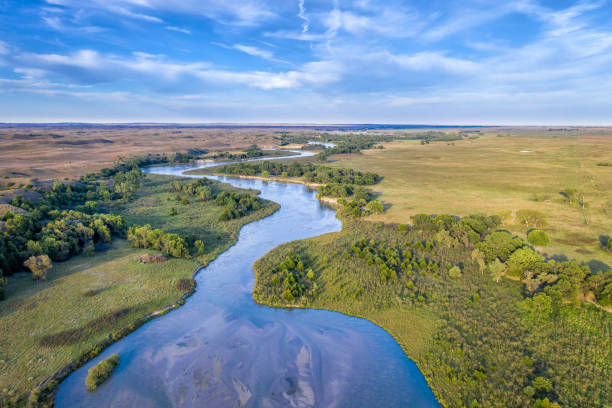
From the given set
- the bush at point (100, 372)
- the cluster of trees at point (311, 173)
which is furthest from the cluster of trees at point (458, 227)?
the bush at point (100, 372)

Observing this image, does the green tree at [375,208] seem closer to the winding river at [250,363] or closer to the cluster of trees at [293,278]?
the cluster of trees at [293,278]

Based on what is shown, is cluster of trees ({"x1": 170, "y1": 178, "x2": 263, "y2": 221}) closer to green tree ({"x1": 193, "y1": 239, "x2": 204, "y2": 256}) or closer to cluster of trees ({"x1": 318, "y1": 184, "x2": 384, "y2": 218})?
green tree ({"x1": 193, "y1": 239, "x2": 204, "y2": 256})

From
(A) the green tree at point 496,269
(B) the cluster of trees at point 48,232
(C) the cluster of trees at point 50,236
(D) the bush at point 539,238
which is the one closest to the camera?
(B) the cluster of trees at point 48,232

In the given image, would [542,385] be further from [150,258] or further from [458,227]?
[150,258]

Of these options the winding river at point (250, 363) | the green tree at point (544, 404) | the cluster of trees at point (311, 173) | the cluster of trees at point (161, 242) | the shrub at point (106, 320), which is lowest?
the winding river at point (250, 363)

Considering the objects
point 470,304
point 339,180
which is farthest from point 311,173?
point 470,304

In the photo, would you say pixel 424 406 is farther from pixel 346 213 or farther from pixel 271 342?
pixel 346 213
